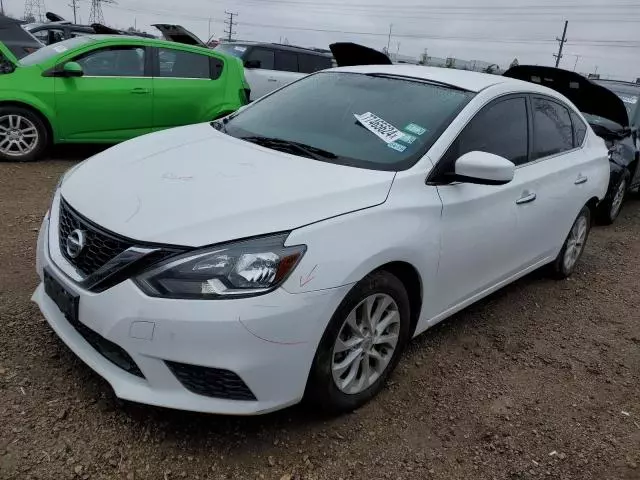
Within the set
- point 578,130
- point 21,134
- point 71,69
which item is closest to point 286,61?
point 71,69

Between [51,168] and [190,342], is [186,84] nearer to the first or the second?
[51,168]

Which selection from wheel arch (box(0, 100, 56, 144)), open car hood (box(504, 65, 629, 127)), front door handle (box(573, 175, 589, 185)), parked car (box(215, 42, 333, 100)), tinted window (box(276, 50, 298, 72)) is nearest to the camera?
front door handle (box(573, 175, 589, 185))

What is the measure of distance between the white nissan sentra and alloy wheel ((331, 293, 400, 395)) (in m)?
0.01

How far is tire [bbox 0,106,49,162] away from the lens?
6.49m

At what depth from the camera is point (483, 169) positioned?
2844 mm

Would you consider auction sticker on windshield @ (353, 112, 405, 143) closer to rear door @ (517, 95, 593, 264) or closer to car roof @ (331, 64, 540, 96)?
car roof @ (331, 64, 540, 96)

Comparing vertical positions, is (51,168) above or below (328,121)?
below

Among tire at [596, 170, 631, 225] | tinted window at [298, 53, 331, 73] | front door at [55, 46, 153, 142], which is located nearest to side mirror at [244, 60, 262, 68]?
tinted window at [298, 53, 331, 73]

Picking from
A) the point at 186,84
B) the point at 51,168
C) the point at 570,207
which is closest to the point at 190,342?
the point at 570,207

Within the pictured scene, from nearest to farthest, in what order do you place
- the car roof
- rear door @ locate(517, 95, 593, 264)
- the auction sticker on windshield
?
the auction sticker on windshield → the car roof → rear door @ locate(517, 95, 593, 264)

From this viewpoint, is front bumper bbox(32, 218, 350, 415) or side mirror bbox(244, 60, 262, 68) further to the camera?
side mirror bbox(244, 60, 262, 68)

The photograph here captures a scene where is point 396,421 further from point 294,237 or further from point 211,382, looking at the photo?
point 294,237

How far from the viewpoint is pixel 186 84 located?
25.0 feet

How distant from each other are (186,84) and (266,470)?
6265 millimetres
